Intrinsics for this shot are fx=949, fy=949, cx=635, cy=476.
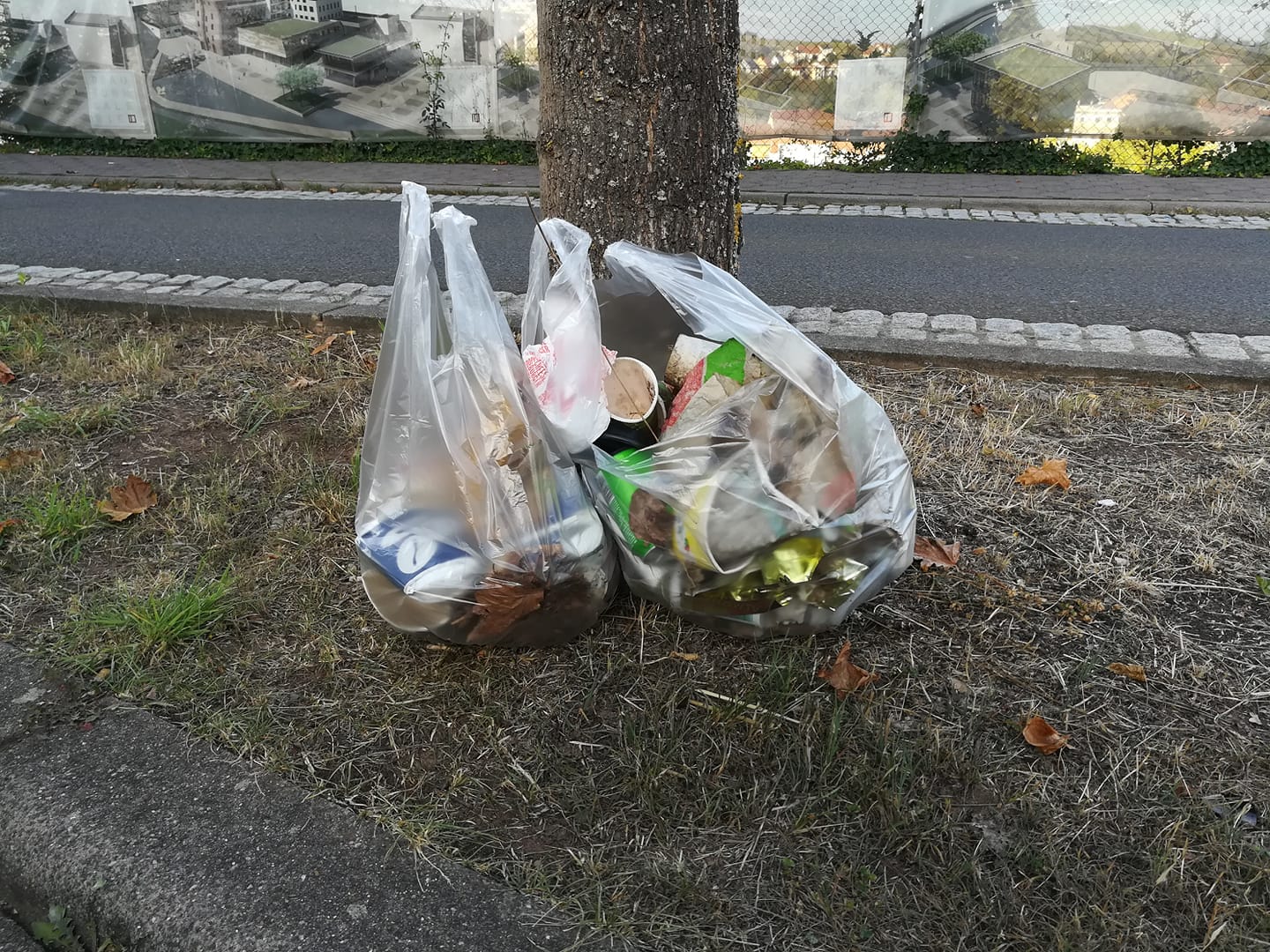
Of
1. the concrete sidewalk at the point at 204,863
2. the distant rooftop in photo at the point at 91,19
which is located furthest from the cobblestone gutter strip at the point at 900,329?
the distant rooftop in photo at the point at 91,19

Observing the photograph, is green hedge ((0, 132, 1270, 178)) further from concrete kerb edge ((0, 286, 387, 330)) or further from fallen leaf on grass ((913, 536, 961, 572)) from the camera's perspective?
fallen leaf on grass ((913, 536, 961, 572))

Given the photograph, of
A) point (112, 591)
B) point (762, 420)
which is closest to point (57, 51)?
point (112, 591)

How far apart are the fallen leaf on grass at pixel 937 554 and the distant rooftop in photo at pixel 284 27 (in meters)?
9.69

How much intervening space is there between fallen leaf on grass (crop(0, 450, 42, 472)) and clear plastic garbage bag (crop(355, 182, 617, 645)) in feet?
4.51

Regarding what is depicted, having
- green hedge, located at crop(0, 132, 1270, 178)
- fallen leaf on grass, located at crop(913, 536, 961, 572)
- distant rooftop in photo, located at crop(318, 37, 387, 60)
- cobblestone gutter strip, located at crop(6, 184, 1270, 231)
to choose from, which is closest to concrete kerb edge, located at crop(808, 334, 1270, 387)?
fallen leaf on grass, located at crop(913, 536, 961, 572)

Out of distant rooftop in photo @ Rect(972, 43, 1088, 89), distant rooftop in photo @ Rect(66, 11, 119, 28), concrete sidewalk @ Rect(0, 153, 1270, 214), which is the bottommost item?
concrete sidewalk @ Rect(0, 153, 1270, 214)

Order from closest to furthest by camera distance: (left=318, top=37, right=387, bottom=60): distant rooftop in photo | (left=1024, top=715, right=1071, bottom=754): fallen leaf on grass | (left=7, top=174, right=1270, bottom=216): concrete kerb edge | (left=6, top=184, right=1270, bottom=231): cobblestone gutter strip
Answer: (left=1024, top=715, right=1071, bottom=754): fallen leaf on grass
(left=6, top=184, right=1270, bottom=231): cobblestone gutter strip
(left=7, top=174, right=1270, bottom=216): concrete kerb edge
(left=318, top=37, right=387, bottom=60): distant rooftop in photo

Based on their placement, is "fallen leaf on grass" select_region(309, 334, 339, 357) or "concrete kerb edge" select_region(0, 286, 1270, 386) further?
"fallen leaf on grass" select_region(309, 334, 339, 357)

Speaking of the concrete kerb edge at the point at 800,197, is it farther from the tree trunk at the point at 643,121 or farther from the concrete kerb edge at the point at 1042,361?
the tree trunk at the point at 643,121

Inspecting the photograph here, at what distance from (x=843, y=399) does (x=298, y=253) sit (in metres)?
4.79

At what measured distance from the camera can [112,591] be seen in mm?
1995

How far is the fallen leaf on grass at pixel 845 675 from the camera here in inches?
65.9

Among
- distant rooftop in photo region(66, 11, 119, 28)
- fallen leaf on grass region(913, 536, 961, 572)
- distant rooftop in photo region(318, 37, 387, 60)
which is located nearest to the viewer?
fallen leaf on grass region(913, 536, 961, 572)

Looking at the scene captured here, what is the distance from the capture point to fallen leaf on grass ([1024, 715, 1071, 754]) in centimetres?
155
